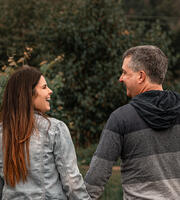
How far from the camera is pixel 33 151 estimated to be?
218cm

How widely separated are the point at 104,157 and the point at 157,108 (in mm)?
413

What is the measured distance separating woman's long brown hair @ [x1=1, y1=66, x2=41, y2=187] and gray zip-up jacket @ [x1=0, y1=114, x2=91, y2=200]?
A: 0.14 feet

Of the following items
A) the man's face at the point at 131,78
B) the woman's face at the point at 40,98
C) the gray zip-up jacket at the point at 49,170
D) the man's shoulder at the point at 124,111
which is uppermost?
the man's face at the point at 131,78

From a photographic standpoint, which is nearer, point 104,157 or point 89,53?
point 104,157

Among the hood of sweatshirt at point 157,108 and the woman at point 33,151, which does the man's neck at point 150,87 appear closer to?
the hood of sweatshirt at point 157,108

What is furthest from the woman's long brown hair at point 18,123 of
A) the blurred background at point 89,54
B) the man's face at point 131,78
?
the blurred background at point 89,54

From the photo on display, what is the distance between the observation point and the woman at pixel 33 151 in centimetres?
218

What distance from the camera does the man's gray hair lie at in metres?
2.22

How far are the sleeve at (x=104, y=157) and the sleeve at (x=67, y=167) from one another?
58 millimetres

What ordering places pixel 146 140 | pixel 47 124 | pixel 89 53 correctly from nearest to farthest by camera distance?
pixel 146 140
pixel 47 124
pixel 89 53

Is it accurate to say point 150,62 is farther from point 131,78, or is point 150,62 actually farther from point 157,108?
point 157,108

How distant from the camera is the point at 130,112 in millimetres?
2170

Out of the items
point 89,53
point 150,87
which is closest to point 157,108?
point 150,87

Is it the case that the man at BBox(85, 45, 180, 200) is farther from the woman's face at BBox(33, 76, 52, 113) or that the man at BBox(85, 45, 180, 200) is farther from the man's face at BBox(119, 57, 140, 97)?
the woman's face at BBox(33, 76, 52, 113)
